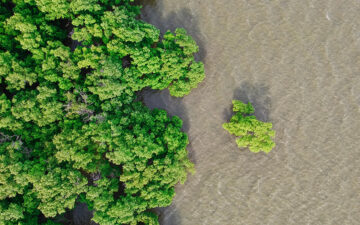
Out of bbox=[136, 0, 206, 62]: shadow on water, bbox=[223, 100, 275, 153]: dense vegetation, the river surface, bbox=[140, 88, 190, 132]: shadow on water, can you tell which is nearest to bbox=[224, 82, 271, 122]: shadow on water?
the river surface

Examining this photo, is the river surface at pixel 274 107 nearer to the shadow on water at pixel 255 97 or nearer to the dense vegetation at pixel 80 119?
the shadow on water at pixel 255 97

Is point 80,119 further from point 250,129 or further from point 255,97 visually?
point 255,97

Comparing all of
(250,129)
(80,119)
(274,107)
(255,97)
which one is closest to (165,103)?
(80,119)

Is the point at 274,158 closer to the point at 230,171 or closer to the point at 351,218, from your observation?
the point at 230,171

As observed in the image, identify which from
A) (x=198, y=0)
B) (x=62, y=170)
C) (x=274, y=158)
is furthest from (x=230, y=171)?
(x=198, y=0)

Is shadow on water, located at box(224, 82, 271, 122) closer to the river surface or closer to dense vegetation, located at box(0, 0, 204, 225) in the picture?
the river surface

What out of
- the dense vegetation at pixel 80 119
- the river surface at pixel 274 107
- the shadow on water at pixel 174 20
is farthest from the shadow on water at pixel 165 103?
the shadow on water at pixel 174 20
